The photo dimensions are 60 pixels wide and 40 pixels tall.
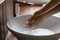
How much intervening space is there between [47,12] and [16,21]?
10.2 inches

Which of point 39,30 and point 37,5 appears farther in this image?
point 37,5

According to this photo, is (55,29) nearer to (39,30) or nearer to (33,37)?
(39,30)

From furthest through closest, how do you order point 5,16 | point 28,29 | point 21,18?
point 5,16 → point 21,18 → point 28,29

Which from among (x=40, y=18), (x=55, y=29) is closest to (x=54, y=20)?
(x=55, y=29)

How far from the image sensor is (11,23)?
→ 921 millimetres

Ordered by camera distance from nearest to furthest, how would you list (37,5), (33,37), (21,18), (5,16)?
1. (33,37)
2. (21,18)
3. (5,16)
4. (37,5)

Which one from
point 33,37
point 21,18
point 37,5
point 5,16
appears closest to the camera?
point 33,37

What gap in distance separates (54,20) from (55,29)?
0.06m

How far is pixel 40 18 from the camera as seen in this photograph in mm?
817

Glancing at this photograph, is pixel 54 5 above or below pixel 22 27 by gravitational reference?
above

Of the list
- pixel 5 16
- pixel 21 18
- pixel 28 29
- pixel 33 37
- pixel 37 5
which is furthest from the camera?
pixel 37 5

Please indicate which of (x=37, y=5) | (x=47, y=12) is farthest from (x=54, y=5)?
(x=37, y=5)

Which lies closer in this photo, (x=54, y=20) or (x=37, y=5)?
A: (x=54, y=20)

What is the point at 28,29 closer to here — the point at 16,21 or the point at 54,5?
the point at 16,21
